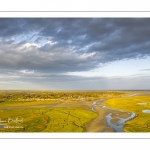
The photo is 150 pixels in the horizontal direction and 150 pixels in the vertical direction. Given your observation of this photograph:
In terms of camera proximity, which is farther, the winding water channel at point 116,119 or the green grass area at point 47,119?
the winding water channel at point 116,119

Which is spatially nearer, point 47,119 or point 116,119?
point 47,119

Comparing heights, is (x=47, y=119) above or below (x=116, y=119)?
above

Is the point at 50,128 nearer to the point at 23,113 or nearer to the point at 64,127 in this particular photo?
the point at 64,127

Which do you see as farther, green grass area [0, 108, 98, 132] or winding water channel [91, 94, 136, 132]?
winding water channel [91, 94, 136, 132]
